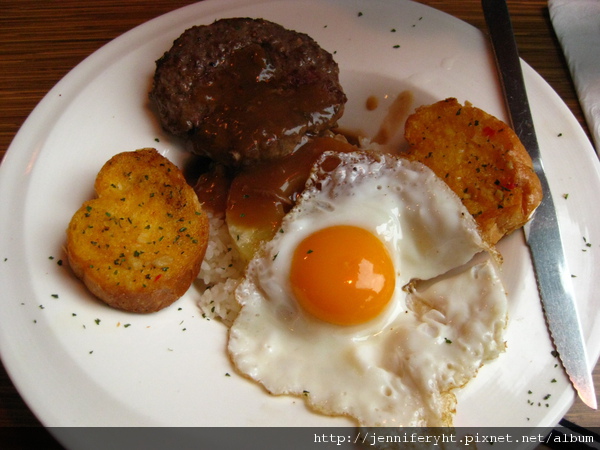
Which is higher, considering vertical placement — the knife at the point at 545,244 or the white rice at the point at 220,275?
the knife at the point at 545,244

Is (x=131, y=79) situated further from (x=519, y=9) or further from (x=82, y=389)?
(x=519, y=9)

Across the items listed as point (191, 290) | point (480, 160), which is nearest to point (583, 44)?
point (480, 160)

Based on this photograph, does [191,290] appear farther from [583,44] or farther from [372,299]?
[583,44]

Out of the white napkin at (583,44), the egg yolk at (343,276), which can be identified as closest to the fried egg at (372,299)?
the egg yolk at (343,276)

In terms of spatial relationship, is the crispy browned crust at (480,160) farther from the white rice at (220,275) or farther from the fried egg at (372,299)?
the white rice at (220,275)

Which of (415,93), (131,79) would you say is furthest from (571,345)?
(131,79)
